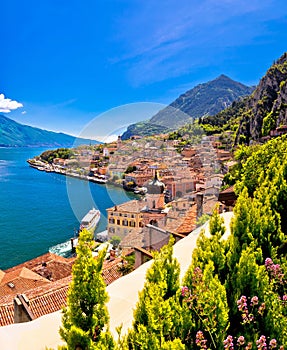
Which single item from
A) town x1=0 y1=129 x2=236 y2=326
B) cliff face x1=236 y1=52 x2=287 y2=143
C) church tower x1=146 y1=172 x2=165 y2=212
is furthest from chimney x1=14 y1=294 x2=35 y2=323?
cliff face x1=236 y1=52 x2=287 y2=143

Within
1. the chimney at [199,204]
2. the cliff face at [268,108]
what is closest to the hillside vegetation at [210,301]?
the chimney at [199,204]

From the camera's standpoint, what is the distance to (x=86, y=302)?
1550 mm

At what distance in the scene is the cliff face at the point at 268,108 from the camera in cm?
2933

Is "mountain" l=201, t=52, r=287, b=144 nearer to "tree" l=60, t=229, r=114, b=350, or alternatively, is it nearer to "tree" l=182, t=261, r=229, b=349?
"tree" l=182, t=261, r=229, b=349

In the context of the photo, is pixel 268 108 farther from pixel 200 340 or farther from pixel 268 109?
pixel 200 340

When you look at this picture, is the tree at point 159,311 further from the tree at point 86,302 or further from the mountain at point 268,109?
the mountain at point 268,109

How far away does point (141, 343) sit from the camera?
1.60m

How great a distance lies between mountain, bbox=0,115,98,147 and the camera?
154 m

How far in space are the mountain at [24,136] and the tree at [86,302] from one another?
13948 centimetres

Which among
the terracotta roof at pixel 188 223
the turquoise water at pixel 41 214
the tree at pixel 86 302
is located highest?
the tree at pixel 86 302

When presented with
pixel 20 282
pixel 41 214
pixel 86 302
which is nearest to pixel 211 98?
pixel 41 214

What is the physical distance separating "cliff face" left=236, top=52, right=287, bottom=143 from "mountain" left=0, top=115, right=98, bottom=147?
110784mm

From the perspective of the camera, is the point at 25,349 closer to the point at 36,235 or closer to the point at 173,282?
the point at 173,282

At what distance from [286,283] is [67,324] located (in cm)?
201
